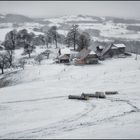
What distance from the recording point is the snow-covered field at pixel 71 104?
3038cm

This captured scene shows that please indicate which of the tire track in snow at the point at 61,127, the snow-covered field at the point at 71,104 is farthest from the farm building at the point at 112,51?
the tire track in snow at the point at 61,127

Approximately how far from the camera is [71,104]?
135ft

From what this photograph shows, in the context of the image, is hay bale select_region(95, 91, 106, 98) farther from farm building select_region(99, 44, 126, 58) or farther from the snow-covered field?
farm building select_region(99, 44, 126, 58)

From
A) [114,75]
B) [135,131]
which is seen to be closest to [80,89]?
[114,75]

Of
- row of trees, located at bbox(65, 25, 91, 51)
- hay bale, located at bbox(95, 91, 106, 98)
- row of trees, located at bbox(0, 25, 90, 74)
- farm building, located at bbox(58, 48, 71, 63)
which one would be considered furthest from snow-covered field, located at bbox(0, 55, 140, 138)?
row of trees, located at bbox(65, 25, 91, 51)

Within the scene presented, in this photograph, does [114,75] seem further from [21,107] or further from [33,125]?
[33,125]

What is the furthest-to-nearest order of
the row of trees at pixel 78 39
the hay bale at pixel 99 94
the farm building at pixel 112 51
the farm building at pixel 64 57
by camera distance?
the row of trees at pixel 78 39
the farm building at pixel 112 51
the farm building at pixel 64 57
the hay bale at pixel 99 94

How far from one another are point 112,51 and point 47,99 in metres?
43.0

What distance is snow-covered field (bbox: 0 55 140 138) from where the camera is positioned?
30375 millimetres

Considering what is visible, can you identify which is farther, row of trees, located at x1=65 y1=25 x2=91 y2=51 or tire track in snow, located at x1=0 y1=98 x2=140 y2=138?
row of trees, located at x1=65 y1=25 x2=91 y2=51

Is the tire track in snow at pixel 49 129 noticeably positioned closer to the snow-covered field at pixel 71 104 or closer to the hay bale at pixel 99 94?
the snow-covered field at pixel 71 104

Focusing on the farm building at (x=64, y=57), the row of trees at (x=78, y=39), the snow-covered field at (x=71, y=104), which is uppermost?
the row of trees at (x=78, y=39)

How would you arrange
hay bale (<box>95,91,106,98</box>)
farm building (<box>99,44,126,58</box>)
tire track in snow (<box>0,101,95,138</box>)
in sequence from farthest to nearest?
farm building (<box>99,44,126,58</box>), hay bale (<box>95,91,106,98</box>), tire track in snow (<box>0,101,95,138</box>)

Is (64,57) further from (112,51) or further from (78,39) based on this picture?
(78,39)
